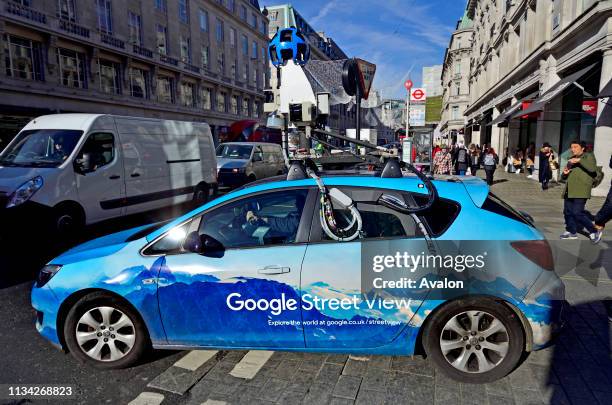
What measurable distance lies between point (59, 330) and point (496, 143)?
98.7 feet

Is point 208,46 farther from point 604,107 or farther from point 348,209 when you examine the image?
point 348,209

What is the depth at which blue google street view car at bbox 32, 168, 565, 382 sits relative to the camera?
8.98 ft

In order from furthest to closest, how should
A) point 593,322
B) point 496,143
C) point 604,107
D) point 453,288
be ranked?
1. point 496,143
2. point 604,107
3. point 593,322
4. point 453,288

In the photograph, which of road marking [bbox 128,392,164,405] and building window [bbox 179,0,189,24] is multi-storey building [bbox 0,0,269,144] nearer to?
building window [bbox 179,0,189,24]

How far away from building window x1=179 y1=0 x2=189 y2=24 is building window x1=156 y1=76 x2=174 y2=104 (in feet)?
21.9

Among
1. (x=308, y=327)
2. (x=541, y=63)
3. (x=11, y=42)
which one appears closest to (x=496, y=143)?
(x=541, y=63)

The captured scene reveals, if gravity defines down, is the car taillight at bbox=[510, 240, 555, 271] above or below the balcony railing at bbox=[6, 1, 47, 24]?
below

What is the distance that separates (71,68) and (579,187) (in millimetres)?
31366

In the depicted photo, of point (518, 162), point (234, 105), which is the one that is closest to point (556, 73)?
point (518, 162)

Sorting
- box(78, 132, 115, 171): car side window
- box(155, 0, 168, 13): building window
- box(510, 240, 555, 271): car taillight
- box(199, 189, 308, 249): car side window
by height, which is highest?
box(155, 0, 168, 13): building window

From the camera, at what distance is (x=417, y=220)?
2.83 metres

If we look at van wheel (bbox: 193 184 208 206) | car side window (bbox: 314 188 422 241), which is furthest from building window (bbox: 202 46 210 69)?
car side window (bbox: 314 188 422 241)

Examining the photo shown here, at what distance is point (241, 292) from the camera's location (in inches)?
111

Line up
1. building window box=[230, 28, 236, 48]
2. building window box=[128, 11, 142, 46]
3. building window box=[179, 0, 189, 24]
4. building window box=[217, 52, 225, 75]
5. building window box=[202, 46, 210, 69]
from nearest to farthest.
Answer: building window box=[128, 11, 142, 46], building window box=[179, 0, 189, 24], building window box=[202, 46, 210, 69], building window box=[217, 52, 225, 75], building window box=[230, 28, 236, 48]
